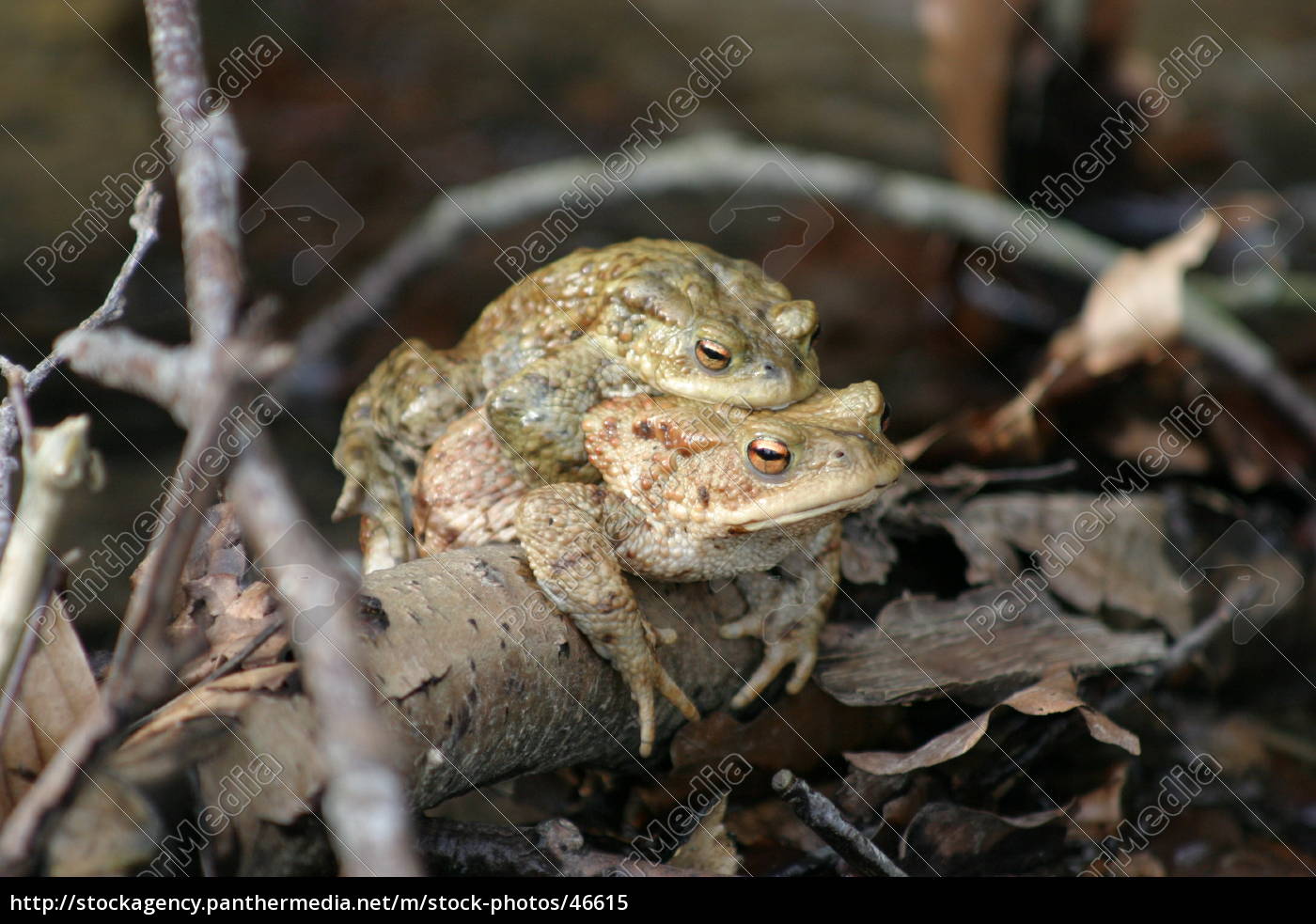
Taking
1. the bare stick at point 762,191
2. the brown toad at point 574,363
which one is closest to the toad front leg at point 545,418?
the brown toad at point 574,363

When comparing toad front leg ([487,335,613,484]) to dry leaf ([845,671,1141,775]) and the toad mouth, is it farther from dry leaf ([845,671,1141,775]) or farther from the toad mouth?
dry leaf ([845,671,1141,775])

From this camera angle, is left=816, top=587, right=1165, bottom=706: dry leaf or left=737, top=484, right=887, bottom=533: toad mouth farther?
left=816, top=587, right=1165, bottom=706: dry leaf

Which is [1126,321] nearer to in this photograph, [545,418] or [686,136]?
[545,418]

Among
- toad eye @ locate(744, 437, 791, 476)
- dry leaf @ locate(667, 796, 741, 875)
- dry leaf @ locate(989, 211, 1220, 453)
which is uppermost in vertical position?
dry leaf @ locate(989, 211, 1220, 453)

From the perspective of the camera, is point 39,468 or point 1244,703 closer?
point 39,468

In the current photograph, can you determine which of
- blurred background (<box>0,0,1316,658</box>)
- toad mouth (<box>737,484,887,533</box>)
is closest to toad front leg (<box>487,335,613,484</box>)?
toad mouth (<box>737,484,887,533</box>)

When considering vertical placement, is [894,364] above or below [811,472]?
below

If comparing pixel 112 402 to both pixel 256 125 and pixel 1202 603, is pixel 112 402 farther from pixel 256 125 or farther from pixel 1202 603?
pixel 1202 603

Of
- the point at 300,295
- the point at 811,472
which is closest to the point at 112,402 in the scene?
the point at 300,295
